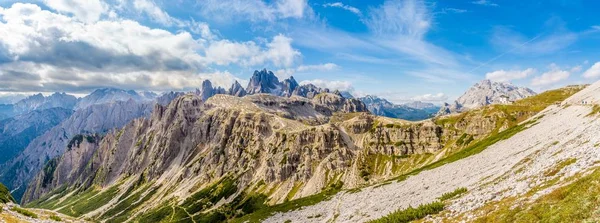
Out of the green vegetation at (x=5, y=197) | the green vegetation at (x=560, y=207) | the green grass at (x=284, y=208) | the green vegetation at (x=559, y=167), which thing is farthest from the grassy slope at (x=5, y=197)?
the green vegetation at (x=559, y=167)

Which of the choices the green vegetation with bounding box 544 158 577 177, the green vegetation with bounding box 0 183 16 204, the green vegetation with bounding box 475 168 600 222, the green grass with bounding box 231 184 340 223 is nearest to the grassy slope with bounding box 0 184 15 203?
the green vegetation with bounding box 0 183 16 204

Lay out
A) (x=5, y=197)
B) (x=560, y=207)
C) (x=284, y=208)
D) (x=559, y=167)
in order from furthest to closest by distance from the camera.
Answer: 1. (x=284, y=208)
2. (x=5, y=197)
3. (x=559, y=167)
4. (x=560, y=207)

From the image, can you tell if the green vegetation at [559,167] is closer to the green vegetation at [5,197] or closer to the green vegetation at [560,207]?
the green vegetation at [560,207]

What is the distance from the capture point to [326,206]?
96.5m

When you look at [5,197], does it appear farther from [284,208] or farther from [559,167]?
[284,208]

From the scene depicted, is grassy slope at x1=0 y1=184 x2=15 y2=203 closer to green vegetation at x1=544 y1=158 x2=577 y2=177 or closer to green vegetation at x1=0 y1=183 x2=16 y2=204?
green vegetation at x1=0 y1=183 x2=16 y2=204

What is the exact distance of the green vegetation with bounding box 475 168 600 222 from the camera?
73.7 ft

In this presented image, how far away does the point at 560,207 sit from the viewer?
2473cm

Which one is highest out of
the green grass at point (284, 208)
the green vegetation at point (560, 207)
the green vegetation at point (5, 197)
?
the green vegetation at point (560, 207)

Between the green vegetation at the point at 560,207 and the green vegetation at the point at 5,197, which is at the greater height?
the green vegetation at the point at 560,207

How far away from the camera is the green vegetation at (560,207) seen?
22453 mm

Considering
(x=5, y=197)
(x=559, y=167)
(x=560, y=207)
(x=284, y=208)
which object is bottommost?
(x=284, y=208)

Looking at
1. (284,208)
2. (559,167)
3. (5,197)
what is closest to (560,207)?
(559,167)

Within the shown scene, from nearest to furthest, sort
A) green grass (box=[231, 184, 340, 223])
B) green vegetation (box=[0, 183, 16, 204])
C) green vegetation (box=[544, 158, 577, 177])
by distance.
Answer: green vegetation (box=[544, 158, 577, 177]), green vegetation (box=[0, 183, 16, 204]), green grass (box=[231, 184, 340, 223])
